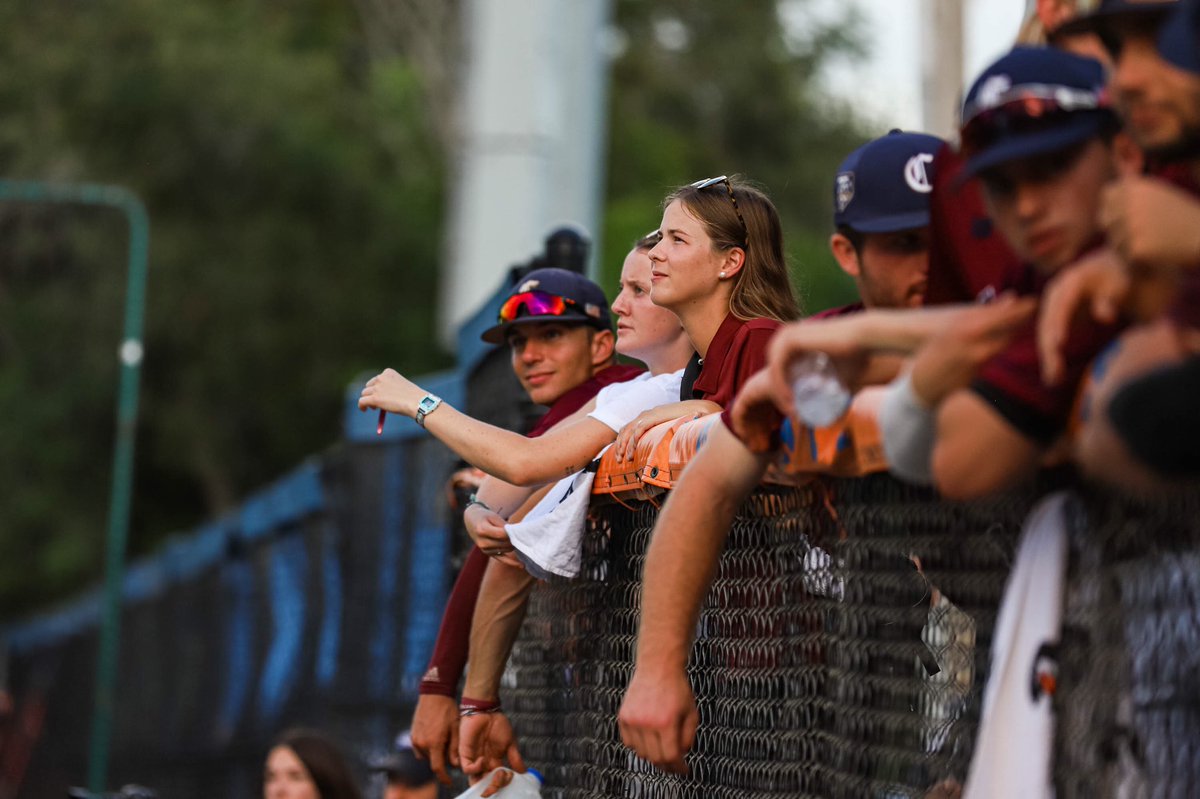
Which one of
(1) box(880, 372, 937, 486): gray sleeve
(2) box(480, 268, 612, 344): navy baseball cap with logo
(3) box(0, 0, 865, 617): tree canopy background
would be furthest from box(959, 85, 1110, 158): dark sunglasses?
(3) box(0, 0, 865, 617): tree canopy background

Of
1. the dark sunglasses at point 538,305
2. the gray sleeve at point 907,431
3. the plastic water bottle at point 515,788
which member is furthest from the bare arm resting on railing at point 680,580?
the dark sunglasses at point 538,305

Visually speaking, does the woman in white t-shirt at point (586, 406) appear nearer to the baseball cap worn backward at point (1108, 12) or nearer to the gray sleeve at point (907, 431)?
the gray sleeve at point (907, 431)

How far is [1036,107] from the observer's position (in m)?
2.80

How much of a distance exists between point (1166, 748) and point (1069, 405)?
466 mm

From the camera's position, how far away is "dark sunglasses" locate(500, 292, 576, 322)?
19.1ft

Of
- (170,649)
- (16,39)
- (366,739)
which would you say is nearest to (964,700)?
(366,739)

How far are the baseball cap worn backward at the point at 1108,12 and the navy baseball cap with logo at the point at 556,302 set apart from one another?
2.97 m

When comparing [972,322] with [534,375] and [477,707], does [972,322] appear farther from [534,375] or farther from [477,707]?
[534,375]

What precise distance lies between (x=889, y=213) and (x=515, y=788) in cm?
218

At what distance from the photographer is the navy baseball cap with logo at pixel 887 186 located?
145 inches

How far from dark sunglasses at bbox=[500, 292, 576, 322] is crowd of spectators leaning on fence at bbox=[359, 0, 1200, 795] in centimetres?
73

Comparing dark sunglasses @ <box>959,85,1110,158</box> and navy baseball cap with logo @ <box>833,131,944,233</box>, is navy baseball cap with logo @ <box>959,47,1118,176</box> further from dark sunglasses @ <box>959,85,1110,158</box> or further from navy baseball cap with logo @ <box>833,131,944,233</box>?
navy baseball cap with logo @ <box>833,131,944,233</box>

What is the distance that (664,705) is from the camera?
3670 mm

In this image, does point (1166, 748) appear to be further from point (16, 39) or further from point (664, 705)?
point (16, 39)
